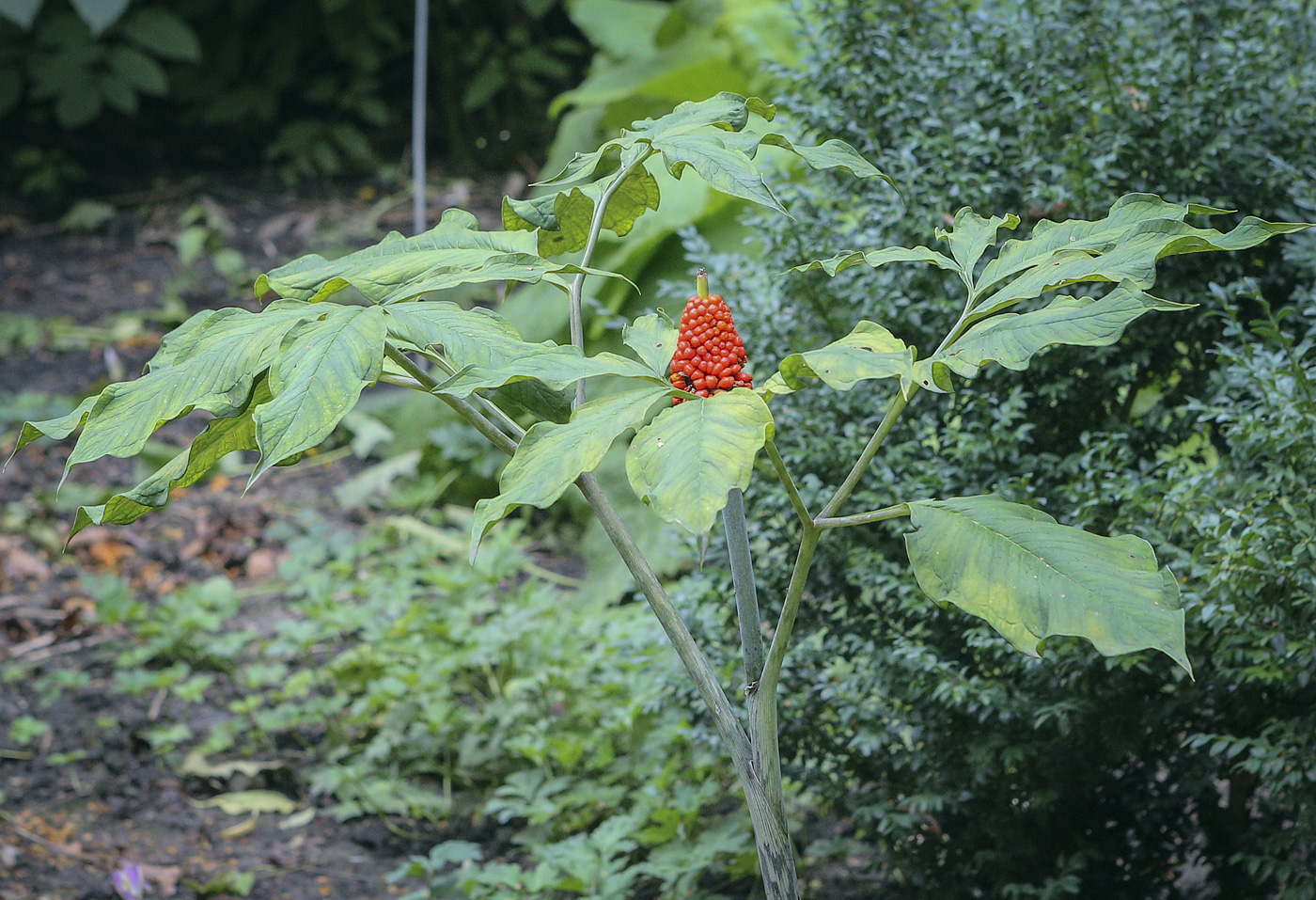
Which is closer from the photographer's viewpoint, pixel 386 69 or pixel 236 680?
pixel 236 680

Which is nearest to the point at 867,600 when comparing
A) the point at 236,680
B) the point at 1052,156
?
the point at 1052,156

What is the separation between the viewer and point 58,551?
2.86m

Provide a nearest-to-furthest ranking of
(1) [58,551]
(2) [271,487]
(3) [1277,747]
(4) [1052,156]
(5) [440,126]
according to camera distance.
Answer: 1. (3) [1277,747]
2. (4) [1052,156]
3. (1) [58,551]
4. (2) [271,487]
5. (5) [440,126]

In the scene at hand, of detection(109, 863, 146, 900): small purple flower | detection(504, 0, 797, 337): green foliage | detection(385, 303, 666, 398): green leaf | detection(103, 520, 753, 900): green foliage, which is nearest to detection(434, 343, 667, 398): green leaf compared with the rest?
detection(385, 303, 666, 398): green leaf

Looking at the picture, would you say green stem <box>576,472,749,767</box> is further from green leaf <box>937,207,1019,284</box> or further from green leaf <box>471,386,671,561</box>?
green leaf <box>937,207,1019,284</box>

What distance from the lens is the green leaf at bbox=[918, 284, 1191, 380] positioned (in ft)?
2.62

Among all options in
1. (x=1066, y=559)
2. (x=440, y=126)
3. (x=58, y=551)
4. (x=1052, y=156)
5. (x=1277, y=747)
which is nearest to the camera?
(x=1066, y=559)

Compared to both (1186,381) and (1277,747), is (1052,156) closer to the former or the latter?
(1186,381)

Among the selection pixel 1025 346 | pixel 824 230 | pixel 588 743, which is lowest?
pixel 588 743

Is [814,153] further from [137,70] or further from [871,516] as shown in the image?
[137,70]

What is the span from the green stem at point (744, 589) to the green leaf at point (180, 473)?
395mm

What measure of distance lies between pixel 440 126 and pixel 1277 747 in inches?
199

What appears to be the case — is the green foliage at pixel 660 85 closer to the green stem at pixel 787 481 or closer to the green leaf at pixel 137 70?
the green stem at pixel 787 481

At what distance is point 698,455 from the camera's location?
28.1 inches
